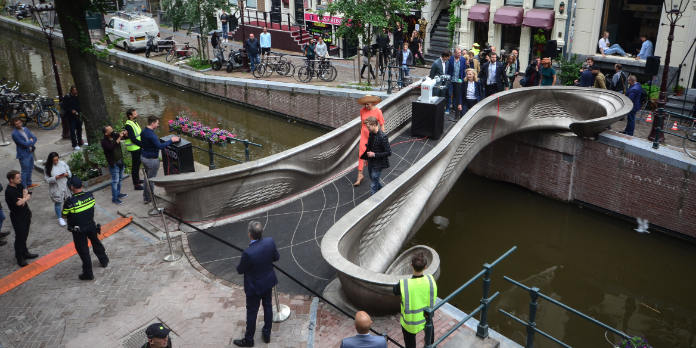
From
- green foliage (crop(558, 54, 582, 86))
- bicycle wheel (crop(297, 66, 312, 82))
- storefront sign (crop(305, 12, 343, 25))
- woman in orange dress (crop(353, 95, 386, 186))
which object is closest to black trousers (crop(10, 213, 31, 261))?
woman in orange dress (crop(353, 95, 386, 186))

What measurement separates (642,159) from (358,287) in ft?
29.2

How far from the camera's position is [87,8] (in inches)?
511

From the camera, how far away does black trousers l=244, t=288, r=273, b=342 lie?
6602 millimetres

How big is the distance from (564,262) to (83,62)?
473 inches

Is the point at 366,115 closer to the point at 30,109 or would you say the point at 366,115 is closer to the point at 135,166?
the point at 135,166

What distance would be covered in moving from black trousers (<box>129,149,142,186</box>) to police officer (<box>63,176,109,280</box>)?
3.19 meters

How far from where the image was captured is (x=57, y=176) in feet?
32.8

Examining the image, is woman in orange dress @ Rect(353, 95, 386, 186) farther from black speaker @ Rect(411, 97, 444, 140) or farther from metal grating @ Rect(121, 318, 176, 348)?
metal grating @ Rect(121, 318, 176, 348)

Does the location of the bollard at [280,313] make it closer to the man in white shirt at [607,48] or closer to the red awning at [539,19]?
the man in white shirt at [607,48]

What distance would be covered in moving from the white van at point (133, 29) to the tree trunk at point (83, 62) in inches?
693

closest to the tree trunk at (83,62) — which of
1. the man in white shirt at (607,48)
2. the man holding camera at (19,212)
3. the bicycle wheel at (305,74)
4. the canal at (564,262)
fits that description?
the canal at (564,262)

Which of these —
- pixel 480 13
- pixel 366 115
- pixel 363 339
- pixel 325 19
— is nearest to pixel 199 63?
pixel 325 19

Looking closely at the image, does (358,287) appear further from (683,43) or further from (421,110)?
(683,43)

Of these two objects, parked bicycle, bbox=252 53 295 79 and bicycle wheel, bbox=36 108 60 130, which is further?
parked bicycle, bbox=252 53 295 79
